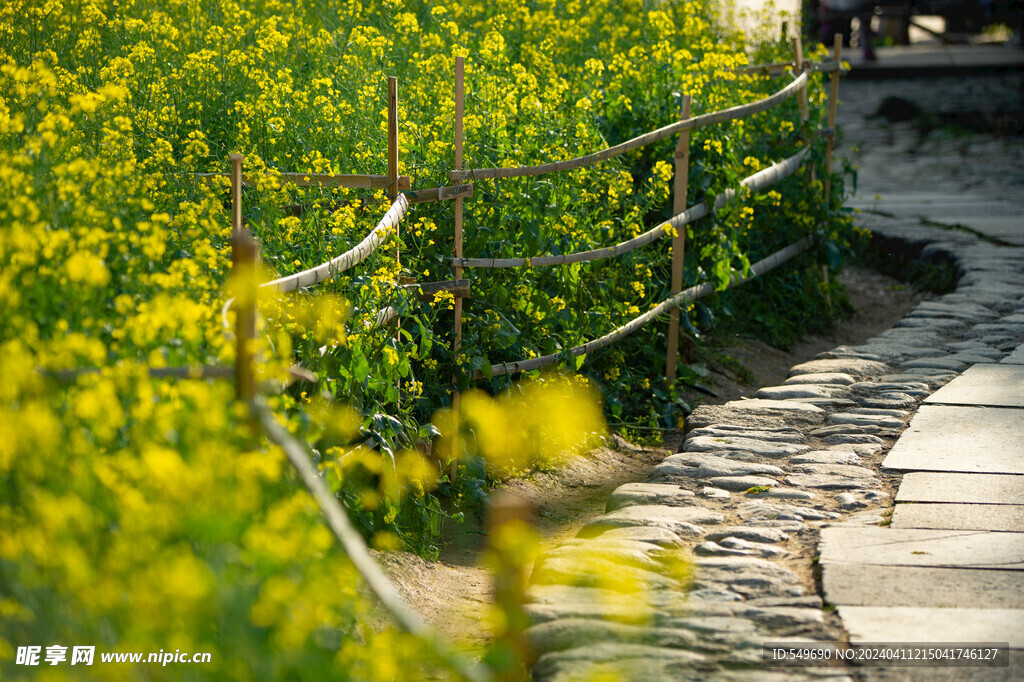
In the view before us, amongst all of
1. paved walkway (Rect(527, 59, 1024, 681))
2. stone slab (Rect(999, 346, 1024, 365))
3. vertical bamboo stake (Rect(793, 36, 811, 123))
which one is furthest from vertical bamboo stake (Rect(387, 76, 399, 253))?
vertical bamboo stake (Rect(793, 36, 811, 123))

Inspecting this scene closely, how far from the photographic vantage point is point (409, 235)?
4215 millimetres

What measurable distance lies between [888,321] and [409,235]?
12.2ft

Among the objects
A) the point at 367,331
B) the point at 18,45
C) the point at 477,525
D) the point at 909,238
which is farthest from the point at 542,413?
the point at 909,238

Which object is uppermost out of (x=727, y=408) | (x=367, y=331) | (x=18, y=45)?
(x=18, y=45)

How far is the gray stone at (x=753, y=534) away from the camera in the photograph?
3.10m

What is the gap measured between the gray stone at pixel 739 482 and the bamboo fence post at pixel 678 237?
1.54 metres

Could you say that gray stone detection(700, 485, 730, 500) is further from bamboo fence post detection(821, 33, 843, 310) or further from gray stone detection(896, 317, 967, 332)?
bamboo fence post detection(821, 33, 843, 310)

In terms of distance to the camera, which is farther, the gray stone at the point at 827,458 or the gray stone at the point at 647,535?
the gray stone at the point at 827,458

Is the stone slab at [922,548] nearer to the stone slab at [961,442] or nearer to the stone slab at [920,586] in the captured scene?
the stone slab at [920,586]

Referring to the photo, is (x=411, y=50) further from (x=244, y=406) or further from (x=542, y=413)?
(x=244, y=406)

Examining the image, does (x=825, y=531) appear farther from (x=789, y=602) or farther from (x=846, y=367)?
(x=846, y=367)

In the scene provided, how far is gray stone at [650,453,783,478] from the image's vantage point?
3.69 meters

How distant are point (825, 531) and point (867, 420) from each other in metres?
1.11

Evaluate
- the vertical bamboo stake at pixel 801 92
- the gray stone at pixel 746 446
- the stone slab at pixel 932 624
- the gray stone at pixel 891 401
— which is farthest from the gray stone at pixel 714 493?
the vertical bamboo stake at pixel 801 92
